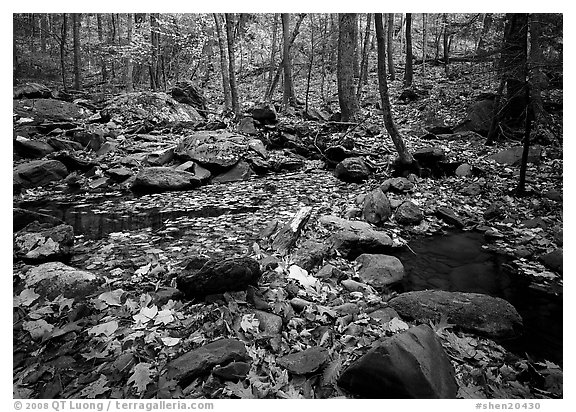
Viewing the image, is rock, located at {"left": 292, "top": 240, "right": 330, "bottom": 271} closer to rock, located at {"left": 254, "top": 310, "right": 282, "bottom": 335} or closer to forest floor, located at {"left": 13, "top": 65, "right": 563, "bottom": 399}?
forest floor, located at {"left": 13, "top": 65, "right": 563, "bottom": 399}

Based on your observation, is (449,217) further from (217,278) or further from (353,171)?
(217,278)

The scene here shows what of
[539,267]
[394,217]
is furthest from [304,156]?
[539,267]

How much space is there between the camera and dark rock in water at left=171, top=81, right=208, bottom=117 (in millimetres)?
14758

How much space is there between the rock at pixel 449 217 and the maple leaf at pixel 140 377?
4.73 m

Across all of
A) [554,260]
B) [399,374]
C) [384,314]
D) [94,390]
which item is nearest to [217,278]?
[94,390]

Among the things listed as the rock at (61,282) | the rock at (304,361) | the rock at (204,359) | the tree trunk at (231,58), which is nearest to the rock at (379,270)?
the rock at (304,361)

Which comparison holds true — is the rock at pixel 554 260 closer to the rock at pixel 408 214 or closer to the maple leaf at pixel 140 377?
A: the rock at pixel 408 214

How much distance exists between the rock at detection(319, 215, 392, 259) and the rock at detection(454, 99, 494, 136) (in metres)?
7.58

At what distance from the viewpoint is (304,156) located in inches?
375

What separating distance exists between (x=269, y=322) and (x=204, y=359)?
0.62 meters
